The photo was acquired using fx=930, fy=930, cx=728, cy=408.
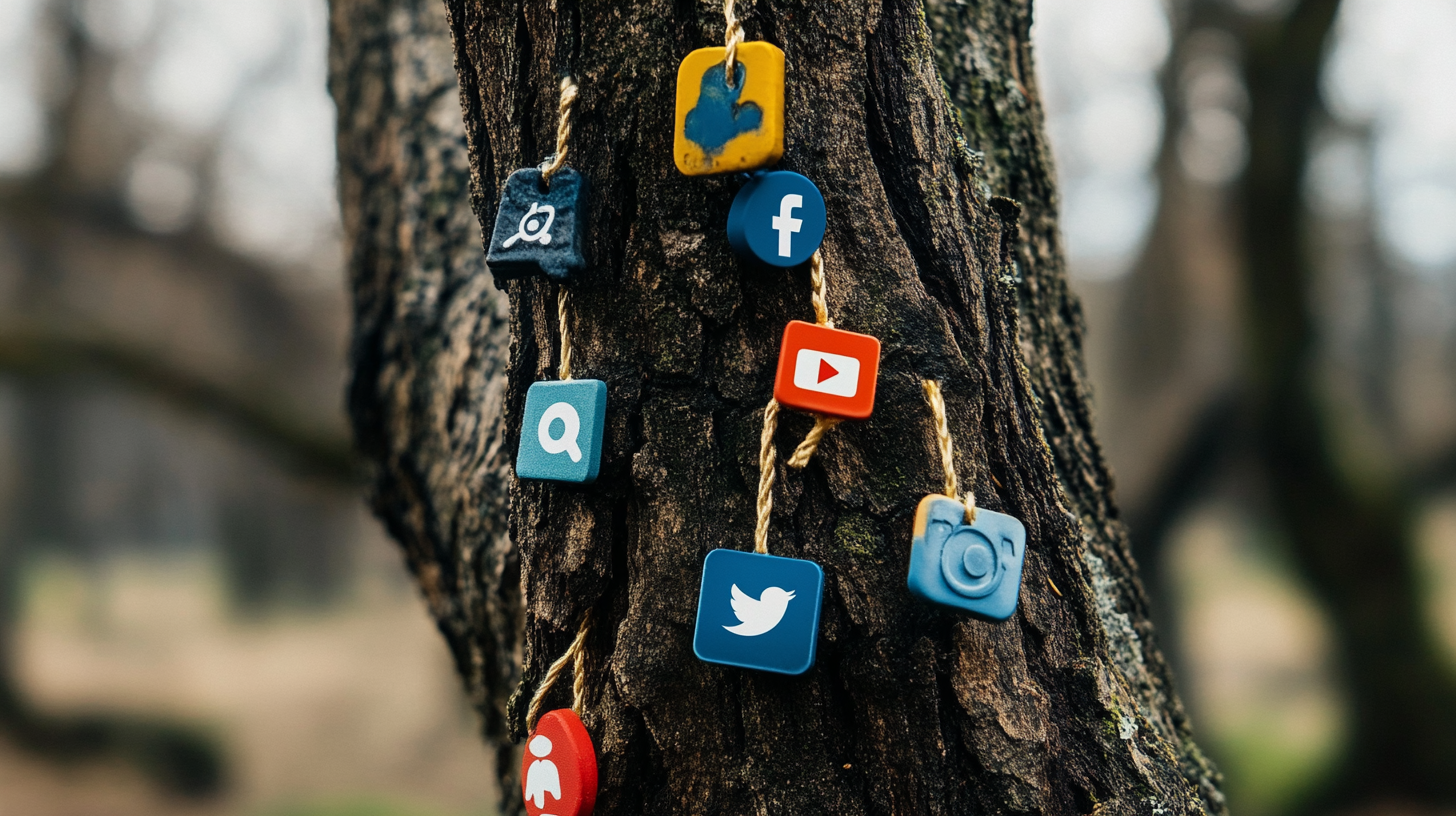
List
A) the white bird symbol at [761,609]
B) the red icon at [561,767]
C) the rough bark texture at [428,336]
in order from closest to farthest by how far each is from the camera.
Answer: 1. the white bird symbol at [761,609]
2. the red icon at [561,767]
3. the rough bark texture at [428,336]

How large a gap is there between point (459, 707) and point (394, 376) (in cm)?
826

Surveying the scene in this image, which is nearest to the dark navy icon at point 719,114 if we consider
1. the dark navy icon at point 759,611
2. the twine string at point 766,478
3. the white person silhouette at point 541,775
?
the twine string at point 766,478

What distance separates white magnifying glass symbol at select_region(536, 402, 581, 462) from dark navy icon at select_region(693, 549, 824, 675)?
0.17 meters

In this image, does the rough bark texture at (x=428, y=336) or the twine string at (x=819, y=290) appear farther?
the rough bark texture at (x=428, y=336)

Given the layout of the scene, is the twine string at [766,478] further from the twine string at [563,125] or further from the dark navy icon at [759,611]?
the twine string at [563,125]

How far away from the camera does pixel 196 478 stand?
70.6 ft

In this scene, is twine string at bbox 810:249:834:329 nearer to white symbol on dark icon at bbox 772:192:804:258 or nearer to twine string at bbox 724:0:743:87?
white symbol on dark icon at bbox 772:192:804:258

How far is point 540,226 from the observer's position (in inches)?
34.5

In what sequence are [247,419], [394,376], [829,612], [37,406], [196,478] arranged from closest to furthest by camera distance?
[829,612] < [394,376] < [247,419] < [37,406] < [196,478]

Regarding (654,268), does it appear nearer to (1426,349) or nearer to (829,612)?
(829,612)

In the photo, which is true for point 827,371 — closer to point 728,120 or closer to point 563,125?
point 728,120

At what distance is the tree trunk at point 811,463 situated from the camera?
0.83 meters

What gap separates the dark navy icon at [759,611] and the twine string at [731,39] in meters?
0.42

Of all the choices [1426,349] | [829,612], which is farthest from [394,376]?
[1426,349]
